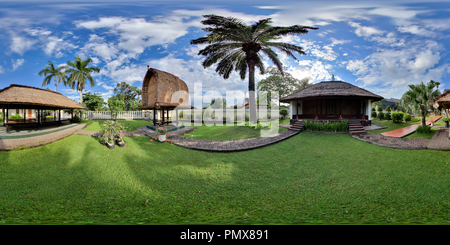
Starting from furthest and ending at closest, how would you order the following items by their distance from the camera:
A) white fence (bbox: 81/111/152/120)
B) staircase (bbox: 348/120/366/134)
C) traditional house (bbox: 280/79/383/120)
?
white fence (bbox: 81/111/152/120)
traditional house (bbox: 280/79/383/120)
staircase (bbox: 348/120/366/134)

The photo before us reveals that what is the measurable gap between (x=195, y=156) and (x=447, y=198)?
5808 millimetres

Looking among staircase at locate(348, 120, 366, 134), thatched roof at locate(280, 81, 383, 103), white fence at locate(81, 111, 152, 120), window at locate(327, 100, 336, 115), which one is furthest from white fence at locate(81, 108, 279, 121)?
staircase at locate(348, 120, 366, 134)

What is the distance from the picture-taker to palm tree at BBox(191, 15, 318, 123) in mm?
10227

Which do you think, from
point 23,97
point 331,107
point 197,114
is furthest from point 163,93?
point 331,107

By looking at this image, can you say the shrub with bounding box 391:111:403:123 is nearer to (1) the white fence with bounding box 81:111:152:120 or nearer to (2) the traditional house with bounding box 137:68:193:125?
(2) the traditional house with bounding box 137:68:193:125

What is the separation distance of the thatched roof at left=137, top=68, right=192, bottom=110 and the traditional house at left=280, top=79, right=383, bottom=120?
305 inches

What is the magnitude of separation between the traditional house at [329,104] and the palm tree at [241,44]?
9.53 ft

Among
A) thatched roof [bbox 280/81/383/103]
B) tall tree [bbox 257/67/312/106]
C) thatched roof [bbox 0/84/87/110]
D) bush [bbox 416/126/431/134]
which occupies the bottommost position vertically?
bush [bbox 416/126/431/134]

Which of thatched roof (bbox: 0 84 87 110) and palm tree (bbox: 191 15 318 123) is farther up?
palm tree (bbox: 191 15 318 123)

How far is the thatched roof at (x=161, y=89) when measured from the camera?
11.0 meters

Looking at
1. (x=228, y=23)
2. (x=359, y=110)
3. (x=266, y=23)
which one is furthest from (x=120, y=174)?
(x=359, y=110)

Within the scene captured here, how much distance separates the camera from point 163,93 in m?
11.2

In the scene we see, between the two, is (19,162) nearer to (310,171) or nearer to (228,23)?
(310,171)

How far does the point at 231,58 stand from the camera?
44.2ft
